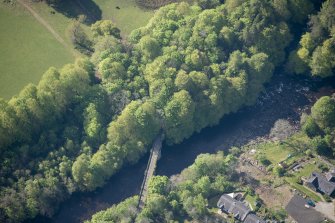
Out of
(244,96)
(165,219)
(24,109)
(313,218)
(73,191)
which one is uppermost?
(24,109)

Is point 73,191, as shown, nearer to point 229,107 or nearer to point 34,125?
point 34,125

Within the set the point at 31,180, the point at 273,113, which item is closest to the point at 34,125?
the point at 31,180

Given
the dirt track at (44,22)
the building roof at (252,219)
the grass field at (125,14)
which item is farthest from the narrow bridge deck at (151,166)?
the dirt track at (44,22)

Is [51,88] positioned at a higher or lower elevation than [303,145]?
higher

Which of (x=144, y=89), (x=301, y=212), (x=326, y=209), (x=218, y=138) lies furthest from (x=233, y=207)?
(x=144, y=89)

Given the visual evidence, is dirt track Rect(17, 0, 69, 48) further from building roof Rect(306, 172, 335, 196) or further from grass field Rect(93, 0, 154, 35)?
building roof Rect(306, 172, 335, 196)

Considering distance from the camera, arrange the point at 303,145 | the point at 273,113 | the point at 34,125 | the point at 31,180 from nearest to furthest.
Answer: the point at 31,180
the point at 34,125
the point at 303,145
the point at 273,113

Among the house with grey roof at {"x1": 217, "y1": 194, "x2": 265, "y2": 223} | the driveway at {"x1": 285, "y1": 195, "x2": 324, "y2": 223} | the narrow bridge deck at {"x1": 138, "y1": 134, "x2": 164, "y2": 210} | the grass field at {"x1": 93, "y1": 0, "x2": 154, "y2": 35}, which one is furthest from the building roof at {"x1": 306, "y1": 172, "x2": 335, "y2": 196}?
the grass field at {"x1": 93, "y1": 0, "x2": 154, "y2": 35}

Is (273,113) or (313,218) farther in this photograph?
(273,113)

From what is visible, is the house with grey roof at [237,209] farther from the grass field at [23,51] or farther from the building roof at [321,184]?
the grass field at [23,51]

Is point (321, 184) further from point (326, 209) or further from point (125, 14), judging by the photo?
point (125, 14)
